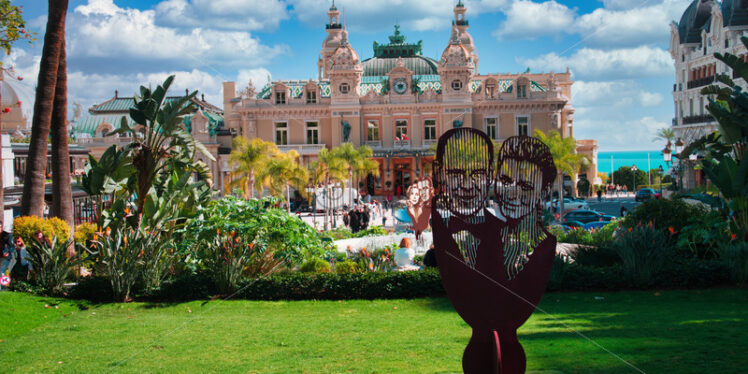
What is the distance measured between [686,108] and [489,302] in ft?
149

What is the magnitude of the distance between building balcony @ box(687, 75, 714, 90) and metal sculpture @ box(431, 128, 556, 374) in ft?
133

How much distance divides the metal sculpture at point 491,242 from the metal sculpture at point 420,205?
12.5 meters

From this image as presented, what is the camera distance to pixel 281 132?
52.3m

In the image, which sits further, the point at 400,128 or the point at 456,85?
the point at 400,128

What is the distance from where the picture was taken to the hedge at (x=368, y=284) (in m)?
12.6

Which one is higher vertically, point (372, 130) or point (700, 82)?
point (700, 82)

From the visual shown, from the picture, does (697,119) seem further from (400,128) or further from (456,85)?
(400,128)

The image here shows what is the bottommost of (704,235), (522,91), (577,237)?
(577,237)

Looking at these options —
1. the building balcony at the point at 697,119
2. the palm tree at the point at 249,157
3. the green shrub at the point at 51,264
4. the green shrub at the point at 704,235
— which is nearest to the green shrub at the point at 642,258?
the green shrub at the point at 704,235

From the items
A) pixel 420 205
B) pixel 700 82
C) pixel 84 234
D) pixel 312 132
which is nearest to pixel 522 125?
pixel 700 82

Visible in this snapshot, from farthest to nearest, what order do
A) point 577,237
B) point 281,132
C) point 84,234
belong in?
point 281,132
point 577,237
point 84,234

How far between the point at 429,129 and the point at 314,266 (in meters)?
39.6

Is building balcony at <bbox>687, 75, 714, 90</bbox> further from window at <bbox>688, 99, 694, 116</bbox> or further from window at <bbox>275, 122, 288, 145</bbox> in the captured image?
window at <bbox>275, 122, 288, 145</bbox>

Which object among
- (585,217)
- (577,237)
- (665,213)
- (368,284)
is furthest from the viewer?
(585,217)
